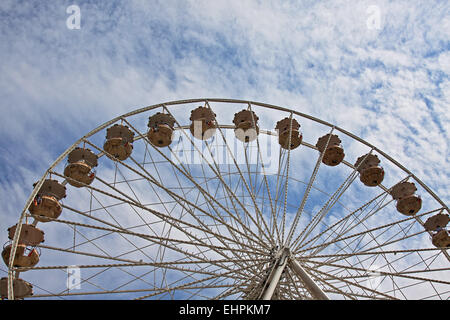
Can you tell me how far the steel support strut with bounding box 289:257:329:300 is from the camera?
8.51 m

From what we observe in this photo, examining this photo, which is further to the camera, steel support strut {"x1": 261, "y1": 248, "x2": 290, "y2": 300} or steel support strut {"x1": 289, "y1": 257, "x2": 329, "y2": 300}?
steel support strut {"x1": 261, "y1": 248, "x2": 290, "y2": 300}

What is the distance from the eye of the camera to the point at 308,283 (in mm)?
9211

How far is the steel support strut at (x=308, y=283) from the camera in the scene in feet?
27.9

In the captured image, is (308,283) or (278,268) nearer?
(308,283)

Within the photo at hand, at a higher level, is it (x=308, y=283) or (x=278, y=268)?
(x=278, y=268)

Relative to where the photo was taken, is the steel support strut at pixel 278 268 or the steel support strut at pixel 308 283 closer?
the steel support strut at pixel 308 283

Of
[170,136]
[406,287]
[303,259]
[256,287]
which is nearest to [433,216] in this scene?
[406,287]
